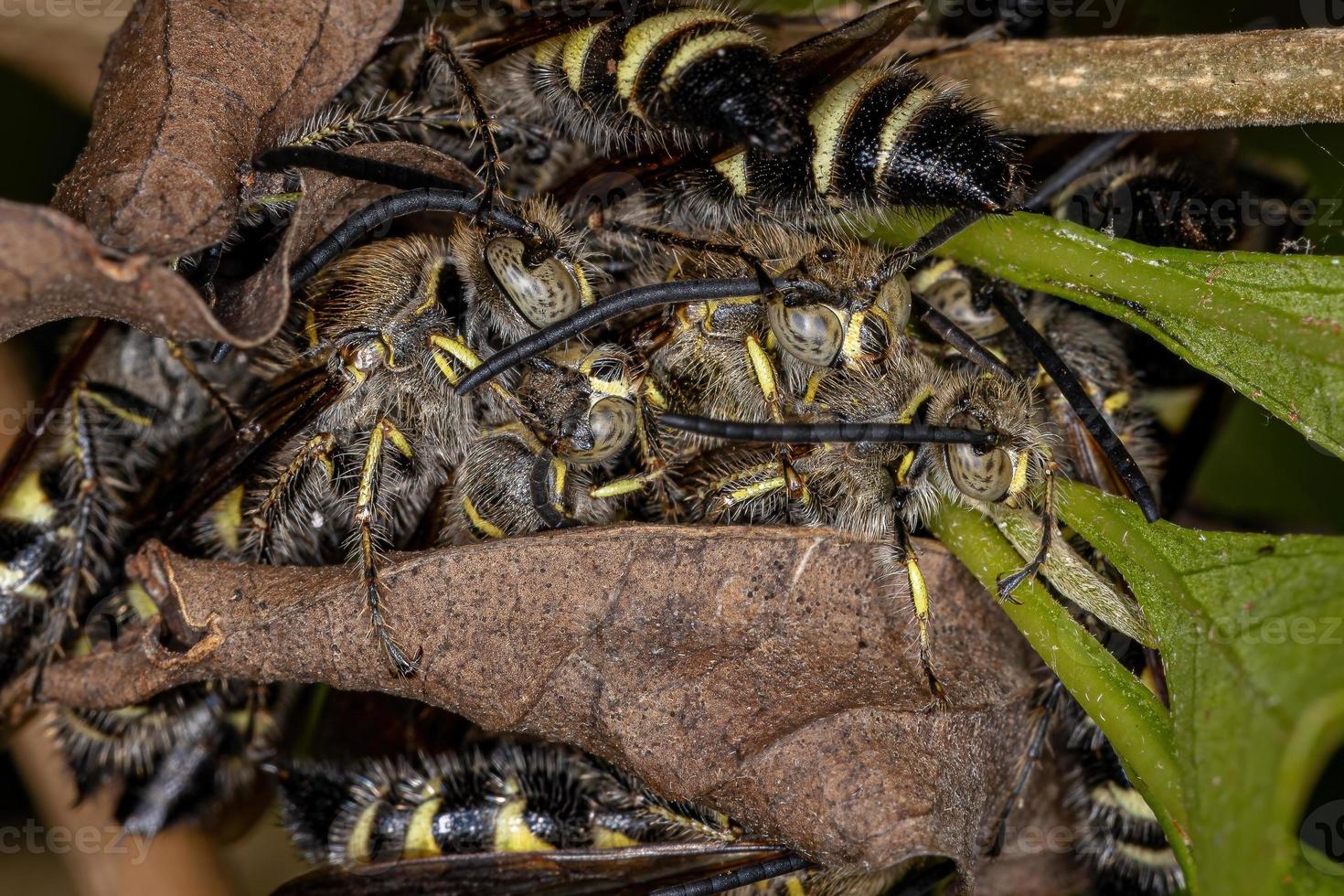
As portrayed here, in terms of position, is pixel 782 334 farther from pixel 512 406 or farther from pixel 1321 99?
pixel 1321 99

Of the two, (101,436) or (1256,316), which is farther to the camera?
(101,436)

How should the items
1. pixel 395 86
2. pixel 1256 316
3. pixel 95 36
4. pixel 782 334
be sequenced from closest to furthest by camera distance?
pixel 1256 316
pixel 782 334
pixel 395 86
pixel 95 36

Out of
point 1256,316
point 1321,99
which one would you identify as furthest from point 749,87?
point 1321,99

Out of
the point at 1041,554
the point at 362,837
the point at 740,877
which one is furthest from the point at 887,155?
the point at 362,837

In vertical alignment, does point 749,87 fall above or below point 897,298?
above

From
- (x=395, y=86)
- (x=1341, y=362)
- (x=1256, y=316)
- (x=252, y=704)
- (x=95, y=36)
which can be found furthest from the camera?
(x=95, y=36)

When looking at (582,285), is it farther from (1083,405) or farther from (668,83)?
(1083,405)
